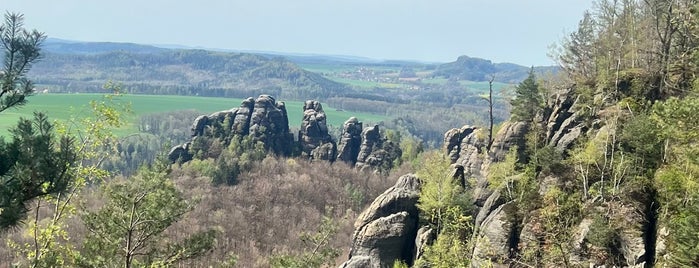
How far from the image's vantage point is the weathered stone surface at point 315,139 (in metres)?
109

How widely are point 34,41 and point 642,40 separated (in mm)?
45754

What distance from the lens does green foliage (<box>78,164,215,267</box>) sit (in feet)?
60.6

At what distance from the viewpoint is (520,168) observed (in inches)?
1631

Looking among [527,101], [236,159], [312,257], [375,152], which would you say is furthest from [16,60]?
Answer: [375,152]

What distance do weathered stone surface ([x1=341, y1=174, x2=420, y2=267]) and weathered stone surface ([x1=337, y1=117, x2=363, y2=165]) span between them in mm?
67423

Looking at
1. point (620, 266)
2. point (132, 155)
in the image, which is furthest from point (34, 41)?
point (132, 155)

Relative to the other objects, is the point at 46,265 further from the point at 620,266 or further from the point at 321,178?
the point at 321,178

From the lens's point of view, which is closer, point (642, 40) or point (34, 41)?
point (34, 41)

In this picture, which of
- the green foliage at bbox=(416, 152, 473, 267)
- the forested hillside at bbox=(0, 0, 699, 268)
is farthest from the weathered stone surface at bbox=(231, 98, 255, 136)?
the green foliage at bbox=(416, 152, 473, 267)

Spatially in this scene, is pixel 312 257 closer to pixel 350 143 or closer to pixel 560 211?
pixel 560 211

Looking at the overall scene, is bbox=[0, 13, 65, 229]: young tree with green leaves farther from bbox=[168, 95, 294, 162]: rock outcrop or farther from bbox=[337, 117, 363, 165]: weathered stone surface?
bbox=[337, 117, 363, 165]: weathered stone surface

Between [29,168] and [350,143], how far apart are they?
99694mm

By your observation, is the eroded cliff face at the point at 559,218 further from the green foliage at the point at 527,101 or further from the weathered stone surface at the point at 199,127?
the weathered stone surface at the point at 199,127

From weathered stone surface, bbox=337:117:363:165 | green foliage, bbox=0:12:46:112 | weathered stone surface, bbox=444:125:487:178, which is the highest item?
green foliage, bbox=0:12:46:112
